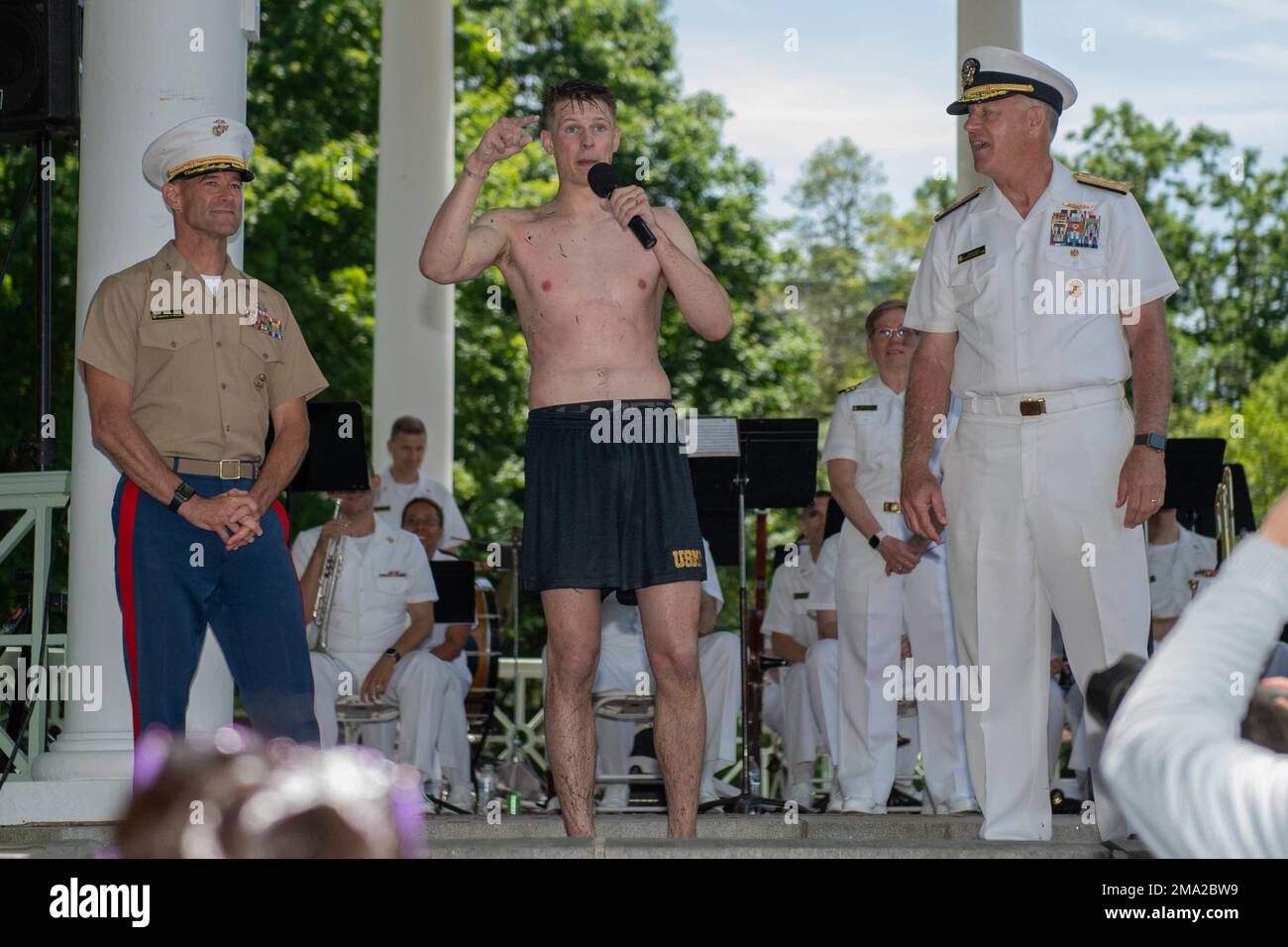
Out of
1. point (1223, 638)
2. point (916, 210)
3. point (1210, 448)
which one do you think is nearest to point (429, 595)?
point (1210, 448)

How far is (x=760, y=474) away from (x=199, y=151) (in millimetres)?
3709

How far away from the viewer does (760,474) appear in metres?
8.74

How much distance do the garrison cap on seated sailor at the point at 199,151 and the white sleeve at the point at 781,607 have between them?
6006 mm

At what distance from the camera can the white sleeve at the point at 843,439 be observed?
8.51 metres

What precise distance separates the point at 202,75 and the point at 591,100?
174 centimetres

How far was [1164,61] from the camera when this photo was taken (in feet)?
122

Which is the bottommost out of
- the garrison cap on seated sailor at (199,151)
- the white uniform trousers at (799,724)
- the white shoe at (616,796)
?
the white shoe at (616,796)

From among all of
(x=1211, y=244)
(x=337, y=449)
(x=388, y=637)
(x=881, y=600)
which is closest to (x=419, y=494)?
(x=388, y=637)

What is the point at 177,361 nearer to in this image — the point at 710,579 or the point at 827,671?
the point at 710,579

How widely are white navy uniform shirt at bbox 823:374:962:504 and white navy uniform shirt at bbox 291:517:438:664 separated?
289 cm

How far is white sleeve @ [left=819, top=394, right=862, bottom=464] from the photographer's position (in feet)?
27.9

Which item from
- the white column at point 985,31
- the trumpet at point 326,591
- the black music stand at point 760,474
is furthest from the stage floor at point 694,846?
the white column at point 985,31

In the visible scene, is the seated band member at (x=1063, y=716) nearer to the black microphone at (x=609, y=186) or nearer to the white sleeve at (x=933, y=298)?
the white sleeve at (x=933, y=298)

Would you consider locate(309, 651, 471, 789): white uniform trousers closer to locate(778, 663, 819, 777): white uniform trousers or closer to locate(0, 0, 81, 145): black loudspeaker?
locate(778, 663, 819, 777): white uniform trousers
